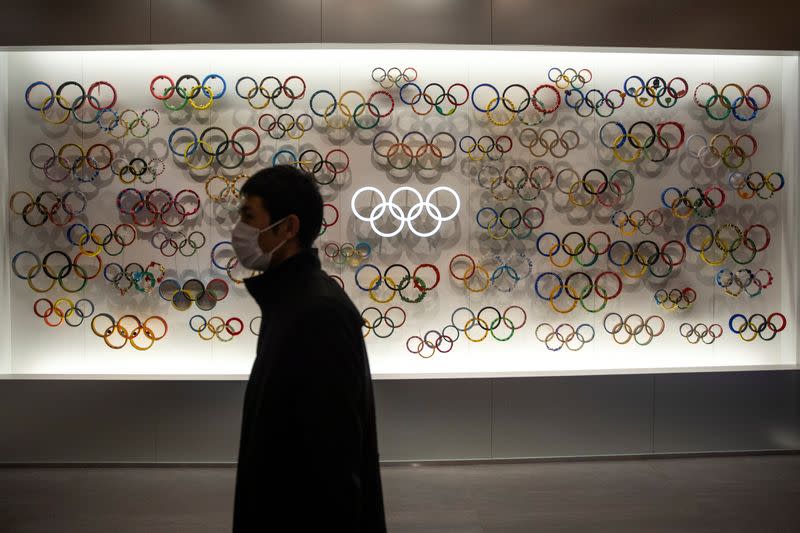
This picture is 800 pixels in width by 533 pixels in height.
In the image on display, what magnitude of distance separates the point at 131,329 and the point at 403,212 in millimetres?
2933

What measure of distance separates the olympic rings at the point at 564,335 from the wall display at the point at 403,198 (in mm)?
22

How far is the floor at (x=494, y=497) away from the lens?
12.8 ft

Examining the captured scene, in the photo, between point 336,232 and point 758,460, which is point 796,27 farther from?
point 336,232

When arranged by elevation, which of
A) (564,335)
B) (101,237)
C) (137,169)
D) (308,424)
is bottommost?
(564,335)

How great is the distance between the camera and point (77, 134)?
5289 mm

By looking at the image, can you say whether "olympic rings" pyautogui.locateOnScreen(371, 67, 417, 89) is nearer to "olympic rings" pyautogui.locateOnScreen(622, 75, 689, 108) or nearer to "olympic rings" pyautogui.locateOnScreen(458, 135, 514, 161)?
"olympic rings" pyautogui.locateOnScreen(458, 135, 514, 161)

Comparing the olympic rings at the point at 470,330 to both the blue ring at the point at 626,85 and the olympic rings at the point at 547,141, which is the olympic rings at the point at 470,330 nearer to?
the olympic rings at the point at 547,141

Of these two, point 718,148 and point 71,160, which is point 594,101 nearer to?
point 718,148

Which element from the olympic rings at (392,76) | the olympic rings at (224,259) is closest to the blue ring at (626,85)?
the olympic rings at (392,76)

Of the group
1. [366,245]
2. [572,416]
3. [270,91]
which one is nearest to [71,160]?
[270,91]

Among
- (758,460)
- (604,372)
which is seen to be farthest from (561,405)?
(758,460)

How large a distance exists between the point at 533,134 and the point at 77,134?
14.7 feet

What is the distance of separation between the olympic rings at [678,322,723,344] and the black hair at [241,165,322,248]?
197 inches

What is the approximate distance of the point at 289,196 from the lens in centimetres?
176
